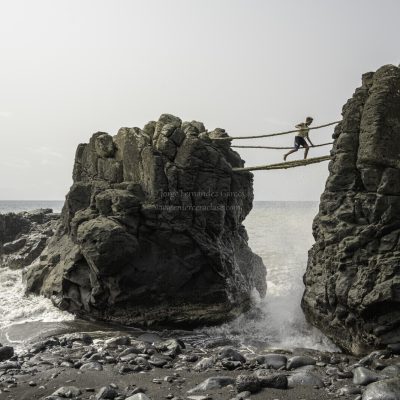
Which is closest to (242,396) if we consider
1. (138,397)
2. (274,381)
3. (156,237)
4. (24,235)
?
(274,381)

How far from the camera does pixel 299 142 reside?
1599 cm

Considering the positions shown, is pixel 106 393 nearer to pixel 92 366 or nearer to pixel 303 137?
pixel 92 366

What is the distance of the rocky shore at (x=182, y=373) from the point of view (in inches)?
295

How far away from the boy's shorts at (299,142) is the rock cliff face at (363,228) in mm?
3689

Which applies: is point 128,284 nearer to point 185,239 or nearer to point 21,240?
point 185,239

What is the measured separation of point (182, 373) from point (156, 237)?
22.8 feet

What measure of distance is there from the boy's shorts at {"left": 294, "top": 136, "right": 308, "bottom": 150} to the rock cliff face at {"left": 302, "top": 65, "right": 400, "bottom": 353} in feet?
12.1

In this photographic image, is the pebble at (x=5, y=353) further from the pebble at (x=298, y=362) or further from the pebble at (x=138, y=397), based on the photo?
the pebble at (x=298, y=362)

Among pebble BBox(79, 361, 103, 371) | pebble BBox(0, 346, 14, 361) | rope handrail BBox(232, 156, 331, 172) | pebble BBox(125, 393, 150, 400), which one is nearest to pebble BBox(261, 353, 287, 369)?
pebble BBox(125, 393, 150, 400)

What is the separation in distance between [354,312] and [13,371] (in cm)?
822

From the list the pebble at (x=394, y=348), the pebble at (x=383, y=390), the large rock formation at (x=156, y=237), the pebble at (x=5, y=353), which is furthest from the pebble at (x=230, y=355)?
the pebble at (x=5, y=353)

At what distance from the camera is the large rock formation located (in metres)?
14.6

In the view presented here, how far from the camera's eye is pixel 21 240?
27328 mm

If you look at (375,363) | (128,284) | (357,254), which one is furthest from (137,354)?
(357,254)
